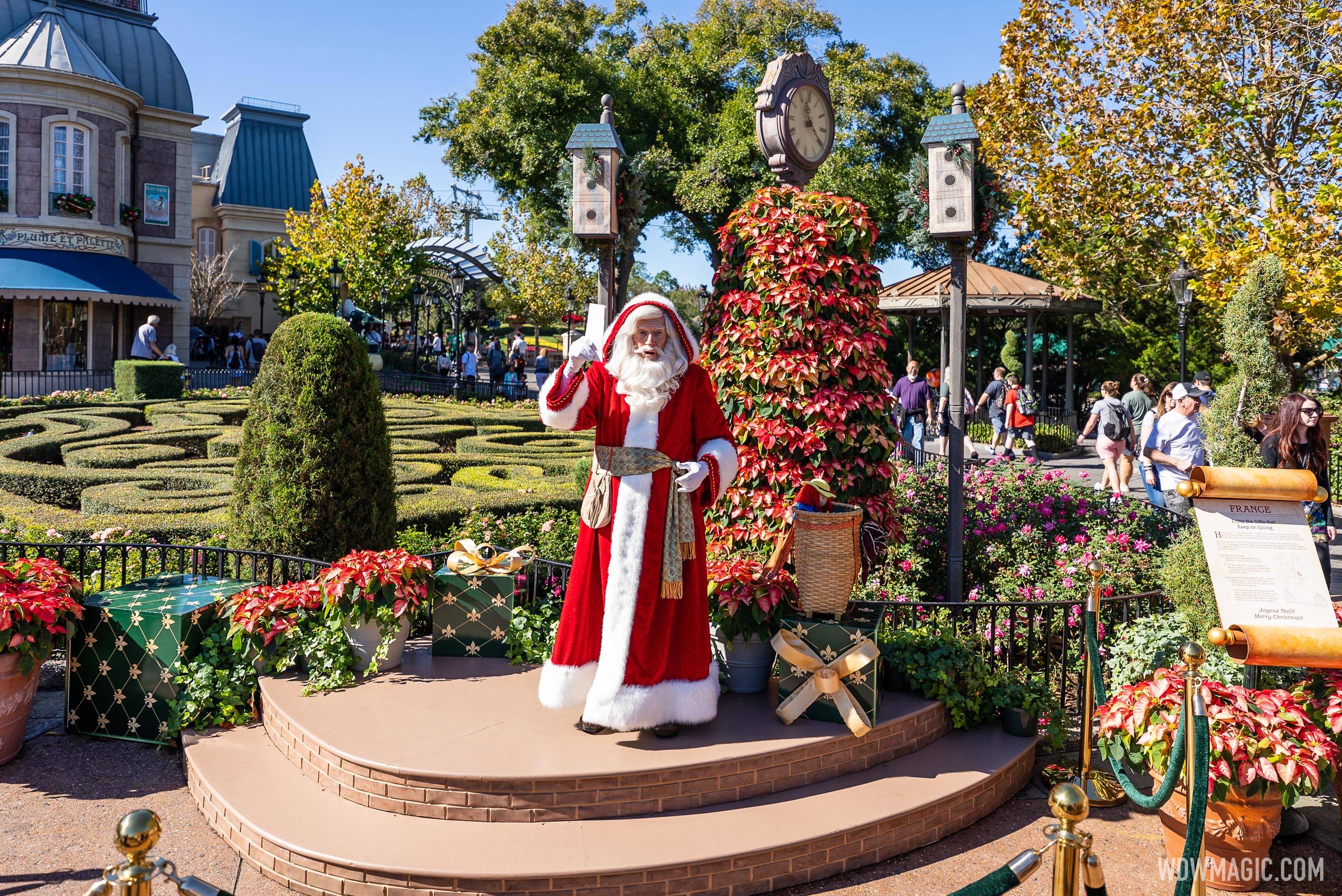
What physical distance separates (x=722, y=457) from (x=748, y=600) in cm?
78

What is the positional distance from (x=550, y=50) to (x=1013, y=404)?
16.1 m

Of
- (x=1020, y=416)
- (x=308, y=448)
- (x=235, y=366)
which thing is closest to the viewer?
(x=308, y=448)

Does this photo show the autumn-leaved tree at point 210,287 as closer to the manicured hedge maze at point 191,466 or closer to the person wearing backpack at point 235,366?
the person wearing backpack at point 235,366

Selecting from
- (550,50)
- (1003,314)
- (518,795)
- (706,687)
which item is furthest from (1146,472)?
(550,50)

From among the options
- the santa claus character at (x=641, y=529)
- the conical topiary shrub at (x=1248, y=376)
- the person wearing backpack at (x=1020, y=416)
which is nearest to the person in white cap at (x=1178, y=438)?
the conical topiary shrub at (x=1248, y=376)

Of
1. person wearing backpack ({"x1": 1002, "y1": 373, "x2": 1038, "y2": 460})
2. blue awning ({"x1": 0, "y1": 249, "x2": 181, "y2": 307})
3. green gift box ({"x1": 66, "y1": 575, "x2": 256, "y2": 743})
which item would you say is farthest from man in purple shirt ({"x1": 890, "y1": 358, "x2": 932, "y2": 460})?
blue awning ({"x1": 0, "y1": 249, "x2": 181, "y2": 307})

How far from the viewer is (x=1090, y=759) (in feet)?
14.9

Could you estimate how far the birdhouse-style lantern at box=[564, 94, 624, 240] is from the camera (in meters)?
6.05

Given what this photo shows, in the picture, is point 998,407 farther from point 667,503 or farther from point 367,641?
point 367,641

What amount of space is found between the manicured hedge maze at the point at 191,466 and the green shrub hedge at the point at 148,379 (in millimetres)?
1974

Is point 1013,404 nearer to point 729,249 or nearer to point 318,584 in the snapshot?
point 729,249

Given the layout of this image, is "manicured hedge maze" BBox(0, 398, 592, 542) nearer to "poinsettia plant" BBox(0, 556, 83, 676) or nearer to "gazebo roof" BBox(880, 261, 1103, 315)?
"poinsettia plant" BBox(0, 556, 83, 676)

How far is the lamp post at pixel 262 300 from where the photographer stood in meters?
40.2

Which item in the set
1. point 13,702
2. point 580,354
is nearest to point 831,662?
point 580,354
